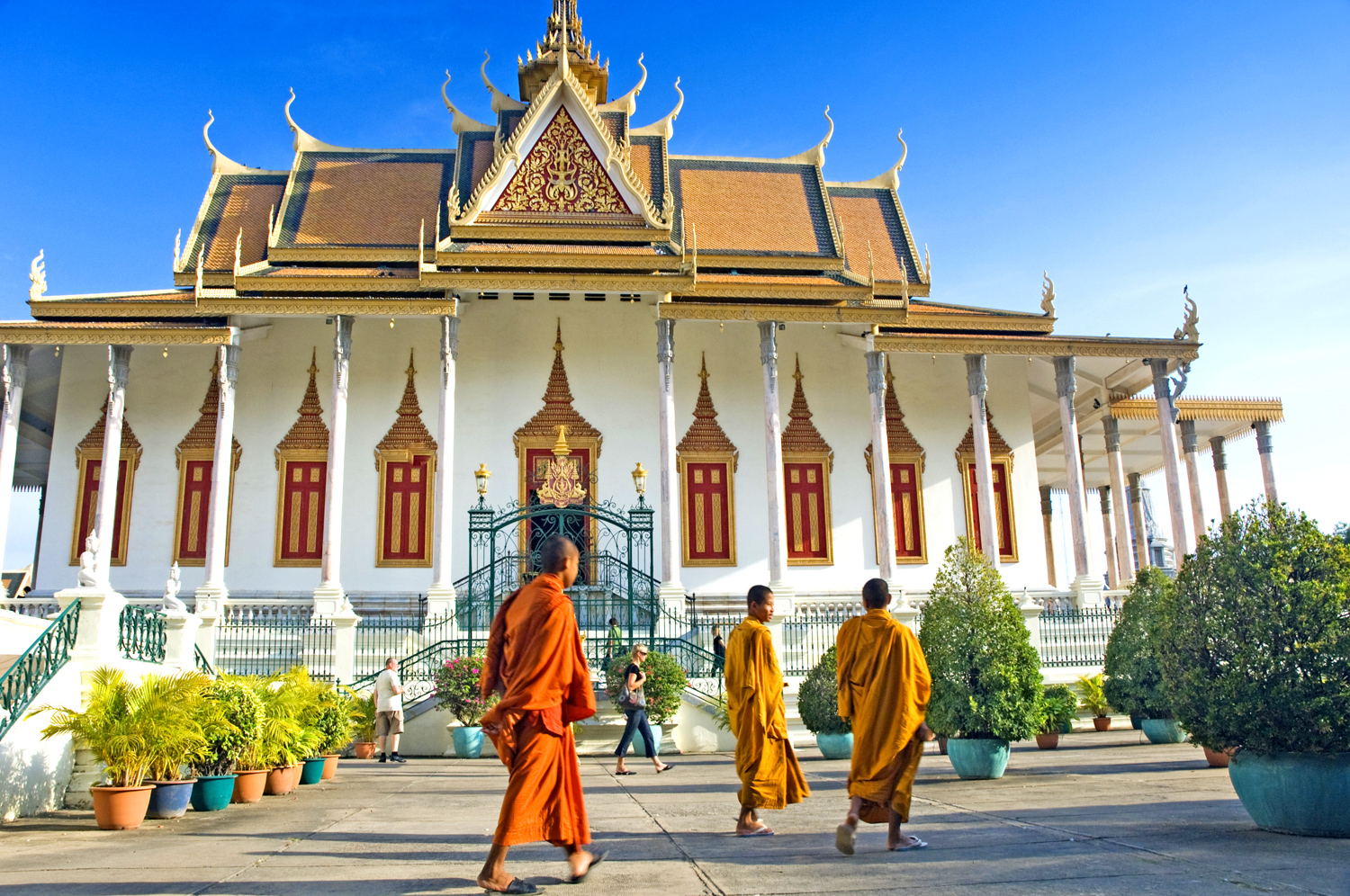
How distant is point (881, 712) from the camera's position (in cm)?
535

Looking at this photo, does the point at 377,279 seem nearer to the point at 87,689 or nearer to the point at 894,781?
the point at 87,689

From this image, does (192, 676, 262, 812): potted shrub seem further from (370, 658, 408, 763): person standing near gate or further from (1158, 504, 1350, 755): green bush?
(1158, 504, 1350, 755): green bush

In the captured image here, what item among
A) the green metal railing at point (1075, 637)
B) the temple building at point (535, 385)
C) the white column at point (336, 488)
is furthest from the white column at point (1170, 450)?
the white column at point (336, 488)

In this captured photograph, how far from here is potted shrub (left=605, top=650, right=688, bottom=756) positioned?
11.7m

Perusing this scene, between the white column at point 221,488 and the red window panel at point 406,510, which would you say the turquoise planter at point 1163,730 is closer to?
the red window panel at point 406,510

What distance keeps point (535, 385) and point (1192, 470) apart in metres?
14.0

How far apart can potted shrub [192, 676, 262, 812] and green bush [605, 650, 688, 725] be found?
185 inches

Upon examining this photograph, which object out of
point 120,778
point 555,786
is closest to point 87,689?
point 120,778

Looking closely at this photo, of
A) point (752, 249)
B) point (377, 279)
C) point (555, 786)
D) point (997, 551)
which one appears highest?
point (752, 249)

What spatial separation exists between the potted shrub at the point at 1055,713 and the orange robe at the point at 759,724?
12.3 feet

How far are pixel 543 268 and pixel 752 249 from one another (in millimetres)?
4360

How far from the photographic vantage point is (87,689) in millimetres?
8266

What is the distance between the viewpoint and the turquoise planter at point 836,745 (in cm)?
1095

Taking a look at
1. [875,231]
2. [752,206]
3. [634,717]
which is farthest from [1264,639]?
[875,231]
